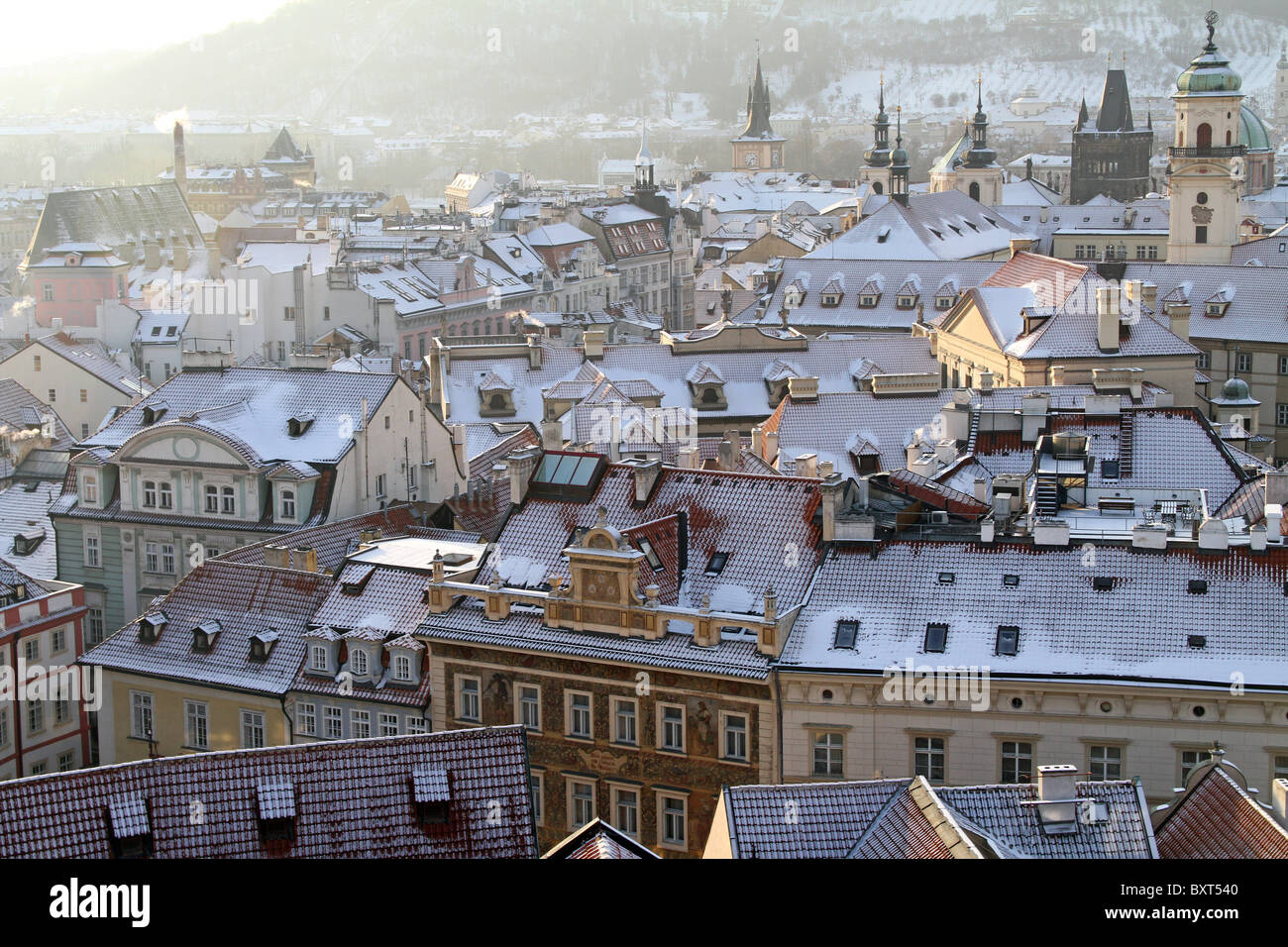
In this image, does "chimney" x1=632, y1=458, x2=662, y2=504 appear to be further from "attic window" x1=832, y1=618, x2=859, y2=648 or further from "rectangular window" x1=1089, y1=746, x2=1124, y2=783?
"rectangular window" x1=1089, y1=746, x2=1124, y2=783

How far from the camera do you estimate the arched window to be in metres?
78.9

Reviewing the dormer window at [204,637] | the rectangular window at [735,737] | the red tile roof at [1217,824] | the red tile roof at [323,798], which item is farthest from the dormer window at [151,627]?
the red tile roof at [1217,824]

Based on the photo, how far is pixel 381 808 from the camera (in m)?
20.5

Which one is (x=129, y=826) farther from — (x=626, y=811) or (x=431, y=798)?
(x=626, y=811)

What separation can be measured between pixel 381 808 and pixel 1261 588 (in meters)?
12.8

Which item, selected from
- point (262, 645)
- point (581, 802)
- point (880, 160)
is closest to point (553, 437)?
point (262, 645)

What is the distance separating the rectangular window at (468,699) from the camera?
29109 mm

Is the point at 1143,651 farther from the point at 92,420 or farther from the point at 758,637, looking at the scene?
the point at 92,420

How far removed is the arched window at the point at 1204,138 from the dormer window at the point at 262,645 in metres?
58.1

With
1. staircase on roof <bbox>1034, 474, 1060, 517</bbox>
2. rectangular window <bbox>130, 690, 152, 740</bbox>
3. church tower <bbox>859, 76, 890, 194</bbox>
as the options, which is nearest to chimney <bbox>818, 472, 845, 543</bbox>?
staircase on roof <bbox>1034, 474, 1060, 517</bbox>

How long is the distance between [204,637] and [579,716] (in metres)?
7.50

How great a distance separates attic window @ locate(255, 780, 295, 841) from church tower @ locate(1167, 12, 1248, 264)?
65336 mm

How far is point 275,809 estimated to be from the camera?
20.2 m
